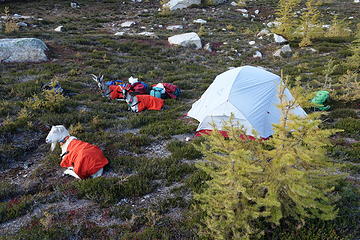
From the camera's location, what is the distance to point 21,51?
14367mm

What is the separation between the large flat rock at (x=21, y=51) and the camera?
13977 mm

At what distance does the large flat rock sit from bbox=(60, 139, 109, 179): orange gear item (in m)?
10.6

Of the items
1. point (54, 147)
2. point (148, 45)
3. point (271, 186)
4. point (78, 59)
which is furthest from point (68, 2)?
point (271, 186)

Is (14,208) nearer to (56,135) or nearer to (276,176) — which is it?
(56,135)

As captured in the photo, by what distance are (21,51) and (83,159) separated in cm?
1166

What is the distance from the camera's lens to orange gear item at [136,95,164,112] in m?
10.3

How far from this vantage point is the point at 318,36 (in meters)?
22.9

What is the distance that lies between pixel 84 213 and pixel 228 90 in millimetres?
5580

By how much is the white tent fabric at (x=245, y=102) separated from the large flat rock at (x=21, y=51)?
1113 centimetres

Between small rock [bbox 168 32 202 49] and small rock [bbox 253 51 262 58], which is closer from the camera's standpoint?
small rock [bbox 253 51 262 58]

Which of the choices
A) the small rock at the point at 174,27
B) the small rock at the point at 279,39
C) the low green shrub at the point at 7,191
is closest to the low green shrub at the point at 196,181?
the low green shrub at the point at 7,191

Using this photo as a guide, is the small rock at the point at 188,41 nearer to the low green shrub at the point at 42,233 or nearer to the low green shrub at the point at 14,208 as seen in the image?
the low green shrub at the point at 14,208

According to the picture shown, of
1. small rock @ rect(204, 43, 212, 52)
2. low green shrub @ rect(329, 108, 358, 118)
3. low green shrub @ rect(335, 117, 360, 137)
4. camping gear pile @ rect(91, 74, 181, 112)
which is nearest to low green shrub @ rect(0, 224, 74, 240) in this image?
camping gear pile @ rect(91, 74, 181, 112)

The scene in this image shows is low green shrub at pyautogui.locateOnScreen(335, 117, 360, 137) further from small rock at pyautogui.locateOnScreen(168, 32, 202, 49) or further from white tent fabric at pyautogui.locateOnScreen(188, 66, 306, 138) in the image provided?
small rock at pyautogui.locateOnScreen(168, 32, 202, 49)
